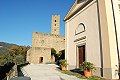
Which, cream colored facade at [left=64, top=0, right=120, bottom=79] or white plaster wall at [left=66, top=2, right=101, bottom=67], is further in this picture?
white plaster wall at [left=66, top=2, right=101, bottom=67]

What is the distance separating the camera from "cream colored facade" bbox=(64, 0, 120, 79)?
1145 cm

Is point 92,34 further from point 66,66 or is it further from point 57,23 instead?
point 57,23

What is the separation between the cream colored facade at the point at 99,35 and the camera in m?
11.4

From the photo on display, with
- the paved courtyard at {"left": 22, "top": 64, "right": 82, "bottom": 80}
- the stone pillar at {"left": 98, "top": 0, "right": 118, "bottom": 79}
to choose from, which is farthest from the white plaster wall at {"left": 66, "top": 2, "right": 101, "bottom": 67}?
the paved courtyard at {"left": 22, "top": 64, "right": 82, "bottom": 80}

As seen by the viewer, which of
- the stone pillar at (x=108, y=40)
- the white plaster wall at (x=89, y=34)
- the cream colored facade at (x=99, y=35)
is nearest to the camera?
the stone pillar at (x=108, y=40)

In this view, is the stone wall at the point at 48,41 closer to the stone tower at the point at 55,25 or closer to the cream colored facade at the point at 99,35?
the stone tower at the point at 55,25

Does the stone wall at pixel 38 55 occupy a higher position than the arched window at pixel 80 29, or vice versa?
the arched window at pixel 80 29

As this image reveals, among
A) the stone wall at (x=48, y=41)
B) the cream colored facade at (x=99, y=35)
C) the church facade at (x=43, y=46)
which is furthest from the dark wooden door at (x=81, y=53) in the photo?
the stone wall at (x=48, y=41)

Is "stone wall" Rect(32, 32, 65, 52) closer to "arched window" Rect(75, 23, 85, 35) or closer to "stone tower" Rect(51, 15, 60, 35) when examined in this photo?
"stone tower" Rect(51, 15, 60, 35)

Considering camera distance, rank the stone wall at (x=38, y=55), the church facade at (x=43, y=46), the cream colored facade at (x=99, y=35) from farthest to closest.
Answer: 1. the church facade at (x=43, y=46)
2. the stone wall at (x=38, y=55)
3. the cream colored facade at (x=99, y=35)

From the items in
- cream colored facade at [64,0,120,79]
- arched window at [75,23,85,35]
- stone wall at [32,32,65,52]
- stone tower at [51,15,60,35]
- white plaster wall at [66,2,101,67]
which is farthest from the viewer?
stone tower at [51,15,60,35]

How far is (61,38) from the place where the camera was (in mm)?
45625

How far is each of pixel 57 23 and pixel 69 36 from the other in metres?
45.6

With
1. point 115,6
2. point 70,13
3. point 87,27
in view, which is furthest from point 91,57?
point 70,13
